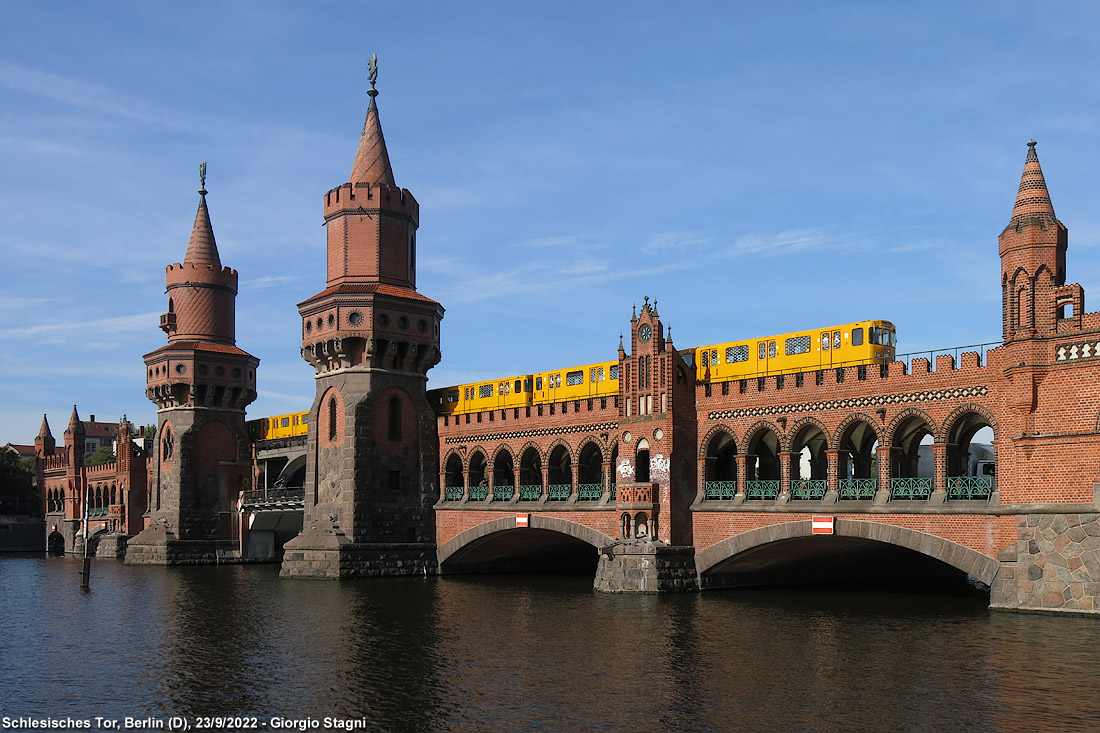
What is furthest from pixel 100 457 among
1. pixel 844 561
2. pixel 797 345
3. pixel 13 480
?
pixel 797 345

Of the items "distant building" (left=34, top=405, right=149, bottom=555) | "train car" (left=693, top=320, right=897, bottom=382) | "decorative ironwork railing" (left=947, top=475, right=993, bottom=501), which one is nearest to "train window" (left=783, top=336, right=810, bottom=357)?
"train car" (left=693, top=320, right=897, bottom=382)

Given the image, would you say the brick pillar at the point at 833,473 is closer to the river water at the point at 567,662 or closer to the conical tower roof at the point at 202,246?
the river water at the point at 567,662

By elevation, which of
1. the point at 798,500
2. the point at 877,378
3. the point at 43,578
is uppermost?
the point at 877,378

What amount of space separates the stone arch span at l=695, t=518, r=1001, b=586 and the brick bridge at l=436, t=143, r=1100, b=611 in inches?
2.5

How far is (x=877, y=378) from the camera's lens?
41500mm

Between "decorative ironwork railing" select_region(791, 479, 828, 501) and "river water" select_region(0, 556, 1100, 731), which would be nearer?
"river water" select_region(0, 556, 1100, 731)

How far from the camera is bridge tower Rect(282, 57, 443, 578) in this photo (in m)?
57.8

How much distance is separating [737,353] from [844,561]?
11.1 metres

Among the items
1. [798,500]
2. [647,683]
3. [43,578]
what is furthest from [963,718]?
[43,578]

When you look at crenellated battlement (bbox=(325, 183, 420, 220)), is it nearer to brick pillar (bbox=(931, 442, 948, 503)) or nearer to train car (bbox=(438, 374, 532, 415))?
train car (bbox=(438, 374, 532, 415))

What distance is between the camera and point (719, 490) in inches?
1834

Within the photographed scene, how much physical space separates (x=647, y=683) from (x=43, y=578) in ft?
158

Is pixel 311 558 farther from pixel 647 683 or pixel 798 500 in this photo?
pixel 647 683

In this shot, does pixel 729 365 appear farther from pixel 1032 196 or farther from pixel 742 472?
pixel 1032 196
